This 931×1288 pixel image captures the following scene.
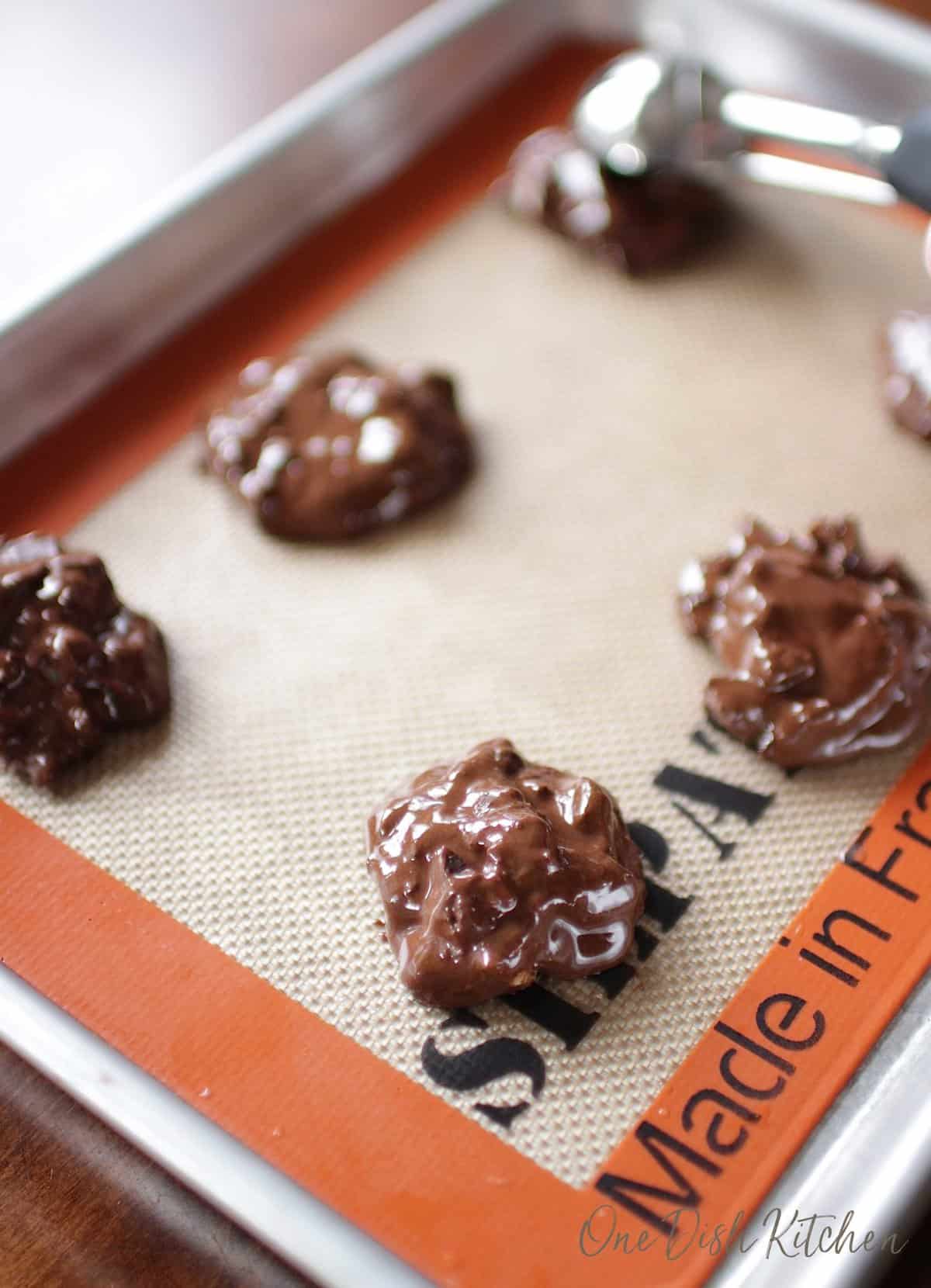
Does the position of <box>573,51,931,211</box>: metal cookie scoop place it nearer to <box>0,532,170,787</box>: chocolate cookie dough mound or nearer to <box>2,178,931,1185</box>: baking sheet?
<box>2,178,931,1185</box>: baking sheet

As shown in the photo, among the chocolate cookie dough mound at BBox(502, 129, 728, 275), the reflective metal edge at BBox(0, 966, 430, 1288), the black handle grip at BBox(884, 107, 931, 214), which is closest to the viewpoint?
the reflective metal edge at BBox(0, 966, 430, 1288)

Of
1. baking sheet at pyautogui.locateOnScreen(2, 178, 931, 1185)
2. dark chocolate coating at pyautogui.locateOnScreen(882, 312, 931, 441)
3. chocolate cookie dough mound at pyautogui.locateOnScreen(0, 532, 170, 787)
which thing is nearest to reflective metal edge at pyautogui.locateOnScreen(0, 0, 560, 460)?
baking sheet at pyautogui.locateOnScreen(2, 178, 931, 1185)

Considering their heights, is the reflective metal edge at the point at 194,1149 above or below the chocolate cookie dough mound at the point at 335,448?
below

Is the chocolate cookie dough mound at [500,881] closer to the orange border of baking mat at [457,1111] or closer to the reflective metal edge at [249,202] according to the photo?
the orange border of baking mat at [457,1111]

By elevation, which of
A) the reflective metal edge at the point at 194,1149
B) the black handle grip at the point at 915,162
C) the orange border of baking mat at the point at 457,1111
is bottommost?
the reflective metal edge at the point at 194,1149

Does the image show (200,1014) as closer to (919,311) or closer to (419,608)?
(419,608)

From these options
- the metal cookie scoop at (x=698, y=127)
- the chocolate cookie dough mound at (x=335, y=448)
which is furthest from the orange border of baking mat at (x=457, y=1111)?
the metal cookie scoop at (x=698, y=127)

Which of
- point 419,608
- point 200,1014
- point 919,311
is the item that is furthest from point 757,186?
point 200,1014
